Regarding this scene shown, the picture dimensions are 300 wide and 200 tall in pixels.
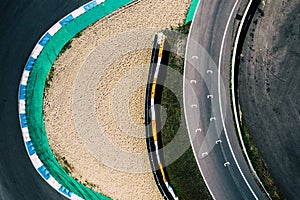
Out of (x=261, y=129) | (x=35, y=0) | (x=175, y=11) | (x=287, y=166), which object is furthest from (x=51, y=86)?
(x=287, y=166)

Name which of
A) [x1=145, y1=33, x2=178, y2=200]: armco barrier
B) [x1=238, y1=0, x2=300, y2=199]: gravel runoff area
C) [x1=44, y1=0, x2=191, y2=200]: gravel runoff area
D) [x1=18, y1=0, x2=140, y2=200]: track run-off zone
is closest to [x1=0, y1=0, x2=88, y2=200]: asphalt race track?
[x1=18, y1=0, x2=140, y2=200]: track run-off zone

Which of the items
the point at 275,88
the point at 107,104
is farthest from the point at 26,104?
the point at 275,88

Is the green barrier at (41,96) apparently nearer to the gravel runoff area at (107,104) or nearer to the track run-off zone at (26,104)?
the track run-off zone at (26,104)

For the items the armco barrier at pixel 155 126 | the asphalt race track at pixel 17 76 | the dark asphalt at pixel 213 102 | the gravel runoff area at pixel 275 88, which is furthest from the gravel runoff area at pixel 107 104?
the gravel runoff area at pixel 275 88

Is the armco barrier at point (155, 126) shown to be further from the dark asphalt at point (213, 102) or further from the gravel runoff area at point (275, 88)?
the gravel runoff area at point (275, 88)

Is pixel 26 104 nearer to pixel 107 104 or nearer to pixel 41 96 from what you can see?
pixel 41 96

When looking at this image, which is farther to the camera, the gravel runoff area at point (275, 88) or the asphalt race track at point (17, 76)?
the gravel runoff area at point (275, 88)

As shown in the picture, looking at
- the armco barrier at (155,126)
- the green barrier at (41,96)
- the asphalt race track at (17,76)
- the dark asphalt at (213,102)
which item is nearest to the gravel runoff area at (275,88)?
the dark asphalt at (213,102)
